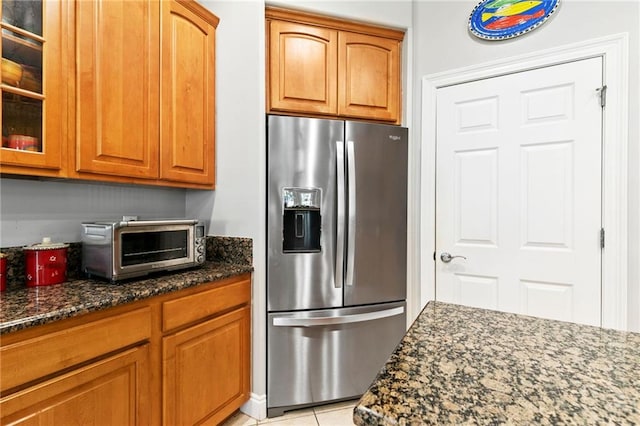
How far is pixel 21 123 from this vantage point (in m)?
1.19

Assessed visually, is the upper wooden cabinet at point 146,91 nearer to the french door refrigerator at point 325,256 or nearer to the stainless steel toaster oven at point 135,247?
the stainless steel toaster oven at point 135,247

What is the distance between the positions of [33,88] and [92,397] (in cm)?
118

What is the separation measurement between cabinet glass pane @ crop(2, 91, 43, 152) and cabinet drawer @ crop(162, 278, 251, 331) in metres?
0.81

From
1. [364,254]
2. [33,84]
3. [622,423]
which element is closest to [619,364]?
[622,423]

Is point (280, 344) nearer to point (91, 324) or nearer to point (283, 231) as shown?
point (283, 231)

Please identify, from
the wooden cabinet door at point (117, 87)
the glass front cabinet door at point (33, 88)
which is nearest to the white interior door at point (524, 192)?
the wooden cabinet door at point (117, 87)

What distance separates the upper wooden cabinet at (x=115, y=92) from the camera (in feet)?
3.93

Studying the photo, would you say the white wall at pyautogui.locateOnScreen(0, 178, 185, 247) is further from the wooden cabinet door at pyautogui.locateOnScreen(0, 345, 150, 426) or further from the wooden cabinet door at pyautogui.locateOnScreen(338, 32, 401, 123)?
the wooden cabinet door at pyautogui.locateOnScreen(338, 32, 401, 123)

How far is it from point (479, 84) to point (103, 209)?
2.36m

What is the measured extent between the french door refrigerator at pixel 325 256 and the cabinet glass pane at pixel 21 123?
1.01 meters

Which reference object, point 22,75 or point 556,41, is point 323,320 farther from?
point 556,41

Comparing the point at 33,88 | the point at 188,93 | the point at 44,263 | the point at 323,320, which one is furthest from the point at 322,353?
the point at 33,88

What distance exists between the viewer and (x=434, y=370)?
1.88ft

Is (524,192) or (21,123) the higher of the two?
(21,123)
